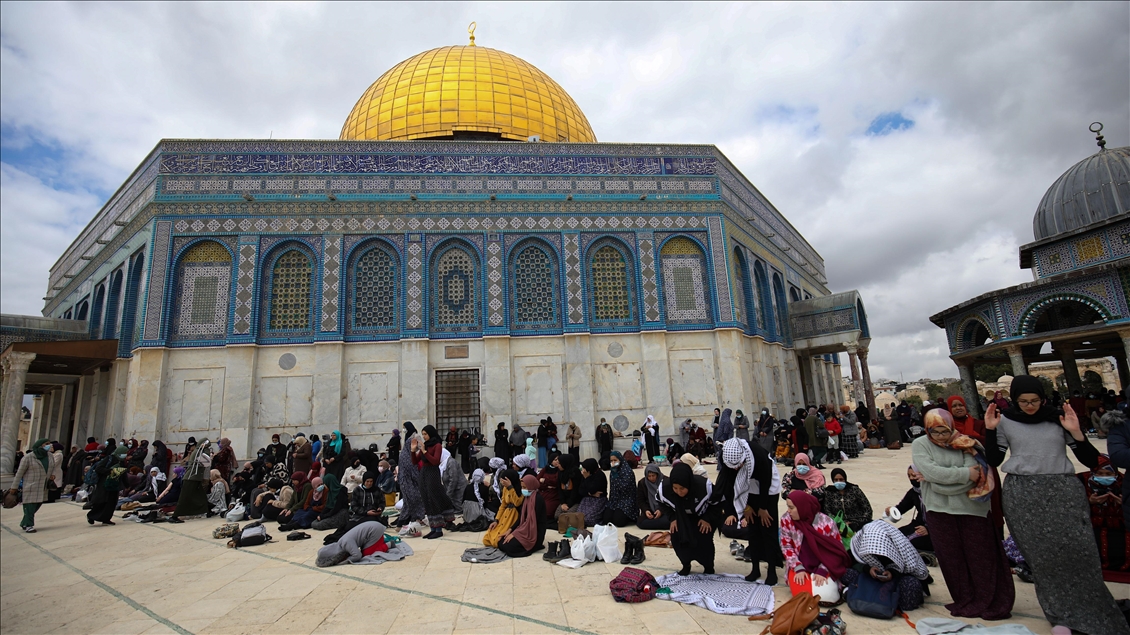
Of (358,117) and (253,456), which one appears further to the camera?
(358,117)

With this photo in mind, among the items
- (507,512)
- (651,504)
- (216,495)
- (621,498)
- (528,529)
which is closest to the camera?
(528,529)

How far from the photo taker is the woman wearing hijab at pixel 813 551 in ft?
13.1

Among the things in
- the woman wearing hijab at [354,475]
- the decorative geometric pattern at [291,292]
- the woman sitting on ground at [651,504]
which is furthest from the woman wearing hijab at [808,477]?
the decorative geometric pattern at [291,292]

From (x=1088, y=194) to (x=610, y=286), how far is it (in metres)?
14.6

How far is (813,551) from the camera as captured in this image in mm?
4066

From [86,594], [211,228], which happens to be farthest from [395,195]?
[86,594]

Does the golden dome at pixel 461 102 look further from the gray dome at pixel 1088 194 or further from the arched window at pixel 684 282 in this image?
the gray dome at pixel 1088 194

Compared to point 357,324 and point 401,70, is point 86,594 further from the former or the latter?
point 401,70

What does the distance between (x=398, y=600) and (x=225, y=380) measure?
11819mm

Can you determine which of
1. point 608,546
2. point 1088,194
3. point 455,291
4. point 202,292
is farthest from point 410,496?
point 1088,194

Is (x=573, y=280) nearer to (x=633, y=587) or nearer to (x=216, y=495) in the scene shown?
(x=216, y=495)

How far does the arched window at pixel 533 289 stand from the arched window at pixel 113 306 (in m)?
11.4

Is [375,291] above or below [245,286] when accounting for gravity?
below

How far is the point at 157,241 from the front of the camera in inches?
575
